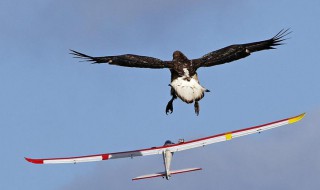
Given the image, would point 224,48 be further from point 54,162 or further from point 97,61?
point 54,162

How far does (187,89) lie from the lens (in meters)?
67.0

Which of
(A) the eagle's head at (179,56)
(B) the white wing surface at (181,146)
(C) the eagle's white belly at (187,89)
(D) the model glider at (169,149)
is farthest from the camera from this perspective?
(D) the model glider at (169,149)

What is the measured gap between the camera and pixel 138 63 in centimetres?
6938

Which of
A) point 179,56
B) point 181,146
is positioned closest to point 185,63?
point 179,56

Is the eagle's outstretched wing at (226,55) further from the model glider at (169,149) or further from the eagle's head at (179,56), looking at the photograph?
the model glider at (169,149)

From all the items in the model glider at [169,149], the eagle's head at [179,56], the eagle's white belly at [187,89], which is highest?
the model glider at [169,149]

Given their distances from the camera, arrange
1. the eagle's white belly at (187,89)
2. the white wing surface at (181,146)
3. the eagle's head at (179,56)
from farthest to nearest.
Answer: the white wing surface at (181,146) → the eagle's head at (179,56) → the eagle's white belly at (187,89)

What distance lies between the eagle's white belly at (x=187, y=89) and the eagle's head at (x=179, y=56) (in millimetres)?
1812

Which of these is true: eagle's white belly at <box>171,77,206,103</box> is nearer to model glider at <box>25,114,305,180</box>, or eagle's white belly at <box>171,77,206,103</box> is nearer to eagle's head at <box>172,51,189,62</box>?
eagle's head at <box>172,51,189,62</box>

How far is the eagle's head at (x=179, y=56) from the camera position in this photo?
68.6 meters

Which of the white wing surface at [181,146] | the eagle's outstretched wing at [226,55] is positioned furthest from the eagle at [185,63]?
the white wing surface at [181,146]

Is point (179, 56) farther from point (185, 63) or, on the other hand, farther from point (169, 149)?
point (169, 149)

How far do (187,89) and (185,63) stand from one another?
2.31m

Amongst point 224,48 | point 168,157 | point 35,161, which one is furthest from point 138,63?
point 168,157
